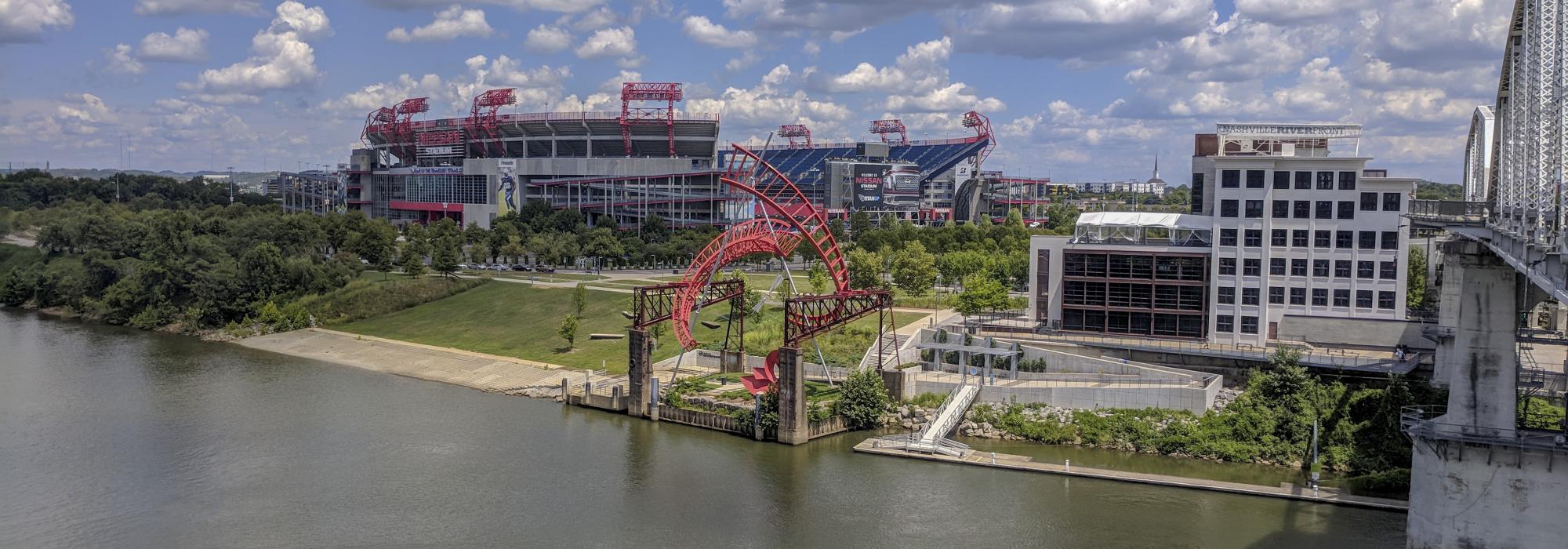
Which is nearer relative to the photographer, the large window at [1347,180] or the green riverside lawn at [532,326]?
the large window at [1347,180]

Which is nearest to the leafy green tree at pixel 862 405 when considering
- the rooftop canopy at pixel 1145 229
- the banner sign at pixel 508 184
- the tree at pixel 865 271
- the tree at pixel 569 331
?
the rooftop canopy at pixel 1145 229

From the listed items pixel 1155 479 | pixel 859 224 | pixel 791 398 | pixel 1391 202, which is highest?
pixel 1391 202

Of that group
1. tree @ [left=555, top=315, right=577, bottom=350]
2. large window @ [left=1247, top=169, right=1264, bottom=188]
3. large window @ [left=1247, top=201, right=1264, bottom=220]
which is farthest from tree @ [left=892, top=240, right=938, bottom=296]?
large window @ [left=1247, top=169, right=1264, bottom=188]

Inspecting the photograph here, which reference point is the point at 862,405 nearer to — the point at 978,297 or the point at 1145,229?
the point at 978,297

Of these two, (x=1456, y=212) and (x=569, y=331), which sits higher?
(x=1456, y=212)

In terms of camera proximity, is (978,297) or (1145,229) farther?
(978,297)

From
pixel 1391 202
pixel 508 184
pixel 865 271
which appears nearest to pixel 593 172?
pixel 508 184

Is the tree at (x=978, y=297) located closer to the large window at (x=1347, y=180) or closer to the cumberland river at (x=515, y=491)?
the cumberland river at (x=515, y=491)

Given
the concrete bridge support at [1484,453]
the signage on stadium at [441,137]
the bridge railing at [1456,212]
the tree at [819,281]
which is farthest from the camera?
the signage on stadium at [441,137]
